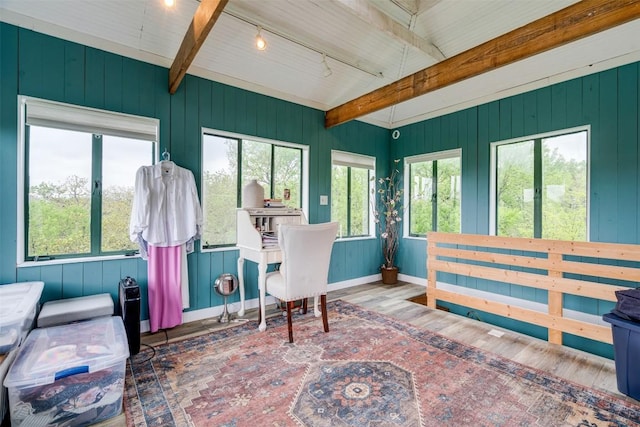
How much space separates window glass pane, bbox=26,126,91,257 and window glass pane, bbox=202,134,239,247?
41.8 inches

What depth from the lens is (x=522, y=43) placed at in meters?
2.37

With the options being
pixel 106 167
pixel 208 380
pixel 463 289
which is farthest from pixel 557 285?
pixel 106 167

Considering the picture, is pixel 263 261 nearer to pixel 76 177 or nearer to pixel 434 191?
pixel 76 177

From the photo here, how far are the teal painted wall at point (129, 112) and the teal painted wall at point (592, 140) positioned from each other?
212 centimetres

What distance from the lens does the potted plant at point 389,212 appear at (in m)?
5.05

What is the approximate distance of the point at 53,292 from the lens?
246cm


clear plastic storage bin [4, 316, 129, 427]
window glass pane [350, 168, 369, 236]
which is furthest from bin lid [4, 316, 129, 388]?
window glass pane [350, 168, 369, 236]

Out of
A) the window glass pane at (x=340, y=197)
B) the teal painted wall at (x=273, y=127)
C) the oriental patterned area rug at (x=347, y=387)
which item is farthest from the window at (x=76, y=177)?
the window glass pane at (x=340, y=197)

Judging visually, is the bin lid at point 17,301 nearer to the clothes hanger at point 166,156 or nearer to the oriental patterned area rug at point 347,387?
the oriental patterned area rug at point 347,387

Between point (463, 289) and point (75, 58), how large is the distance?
5244 mm

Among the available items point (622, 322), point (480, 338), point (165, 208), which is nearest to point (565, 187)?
point (622, 322)

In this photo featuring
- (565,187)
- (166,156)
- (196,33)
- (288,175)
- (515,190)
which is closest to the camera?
(196,33)

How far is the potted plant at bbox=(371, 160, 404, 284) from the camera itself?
505 centimetres

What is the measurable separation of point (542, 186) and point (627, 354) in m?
2.29
